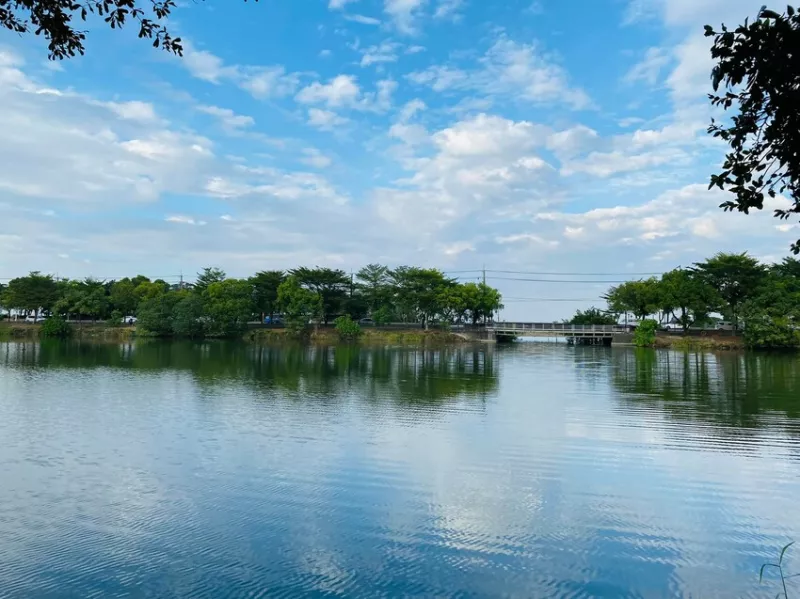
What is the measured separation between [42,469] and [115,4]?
25.0ft

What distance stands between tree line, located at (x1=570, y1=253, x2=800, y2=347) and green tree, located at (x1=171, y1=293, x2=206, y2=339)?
41889 mm

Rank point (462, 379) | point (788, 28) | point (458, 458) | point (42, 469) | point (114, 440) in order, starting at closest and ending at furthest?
1. point (788, 28)
2. point (42, 469)
3. point (458, 458)
4. point (114, 440)
5. point (462, 379)

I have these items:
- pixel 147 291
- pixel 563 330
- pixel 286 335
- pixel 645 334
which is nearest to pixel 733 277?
pixel 645 334

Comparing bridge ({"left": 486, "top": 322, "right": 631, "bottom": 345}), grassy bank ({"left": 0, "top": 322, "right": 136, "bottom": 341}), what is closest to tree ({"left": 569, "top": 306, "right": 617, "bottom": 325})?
bridge ({"left": 486, "top": 322, "right": 631, "bottom": 345})

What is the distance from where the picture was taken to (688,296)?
51906mm

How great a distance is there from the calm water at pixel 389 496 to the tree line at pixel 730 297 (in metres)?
34.7

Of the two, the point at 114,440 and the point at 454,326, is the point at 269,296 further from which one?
the point at 114,440

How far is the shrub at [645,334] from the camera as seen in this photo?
53.5 metres

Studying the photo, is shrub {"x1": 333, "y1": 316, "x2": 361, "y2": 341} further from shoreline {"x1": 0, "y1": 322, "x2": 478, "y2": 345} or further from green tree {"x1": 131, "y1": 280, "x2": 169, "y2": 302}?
green tree {"x1": 131, "y1": 280, "x2": 169, "y2": 302}

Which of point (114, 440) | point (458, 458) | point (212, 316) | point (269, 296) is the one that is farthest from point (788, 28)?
point (269, 296)

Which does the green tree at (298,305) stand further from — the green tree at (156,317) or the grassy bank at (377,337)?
the green tree at (156,317)

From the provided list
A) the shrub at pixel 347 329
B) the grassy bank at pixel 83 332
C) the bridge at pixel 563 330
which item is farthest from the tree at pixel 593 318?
the grassy bank at pixel 83 332

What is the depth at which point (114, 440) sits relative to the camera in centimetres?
1118

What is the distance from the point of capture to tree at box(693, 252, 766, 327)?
51719 millimetres
